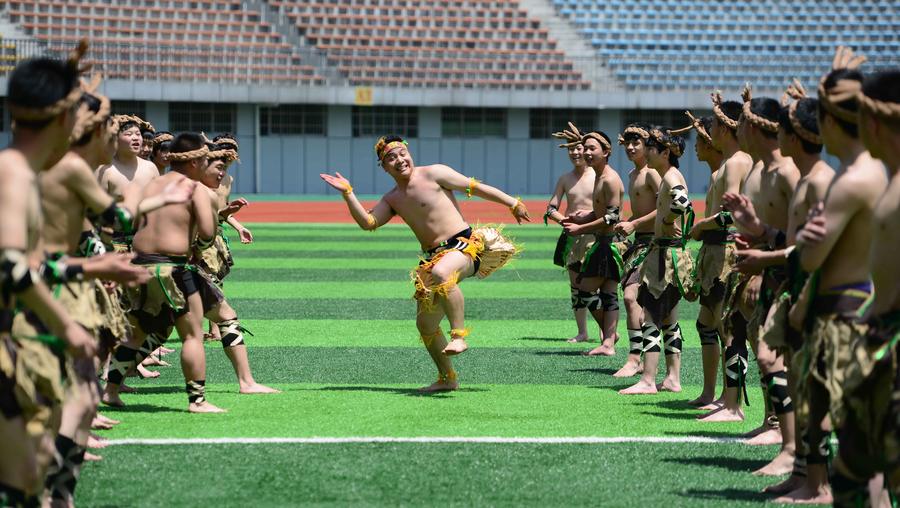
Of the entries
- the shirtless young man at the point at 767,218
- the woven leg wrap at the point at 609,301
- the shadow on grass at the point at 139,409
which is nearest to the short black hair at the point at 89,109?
the shadow on grass at the point at 139,409

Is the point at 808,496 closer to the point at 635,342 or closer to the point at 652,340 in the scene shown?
the point at 652,340

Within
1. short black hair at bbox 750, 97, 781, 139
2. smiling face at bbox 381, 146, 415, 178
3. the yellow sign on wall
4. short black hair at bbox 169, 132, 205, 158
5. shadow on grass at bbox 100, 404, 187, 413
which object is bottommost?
the yellow sign on wall

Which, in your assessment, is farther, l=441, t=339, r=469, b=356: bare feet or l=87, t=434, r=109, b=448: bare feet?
l=441, t=339, r=469, b=356: bare feet

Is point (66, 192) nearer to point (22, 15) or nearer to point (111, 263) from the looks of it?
point (111, 263)

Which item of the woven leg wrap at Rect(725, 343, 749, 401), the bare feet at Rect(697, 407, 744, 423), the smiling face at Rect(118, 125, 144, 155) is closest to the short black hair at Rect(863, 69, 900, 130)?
the woven leg wrap at Rect(725, 343, 749, 401)

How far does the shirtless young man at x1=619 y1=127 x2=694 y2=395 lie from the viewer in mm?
10008

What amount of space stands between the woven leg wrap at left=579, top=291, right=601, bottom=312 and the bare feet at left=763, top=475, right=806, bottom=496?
20.3 feet

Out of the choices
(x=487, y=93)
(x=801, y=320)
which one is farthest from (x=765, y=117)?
(x=487, y=93)

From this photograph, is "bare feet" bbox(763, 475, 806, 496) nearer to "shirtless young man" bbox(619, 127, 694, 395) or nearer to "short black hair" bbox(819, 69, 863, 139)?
"short black hair" bbox(819, 69, 863, 139)

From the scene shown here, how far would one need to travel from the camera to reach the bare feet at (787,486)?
6.60 meters

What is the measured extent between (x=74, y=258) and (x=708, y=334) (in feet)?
17.4

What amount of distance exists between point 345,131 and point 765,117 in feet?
132

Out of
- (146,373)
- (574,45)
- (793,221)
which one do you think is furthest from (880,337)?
(574,45)

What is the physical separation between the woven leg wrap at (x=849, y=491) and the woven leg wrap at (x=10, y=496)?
10.6ft
